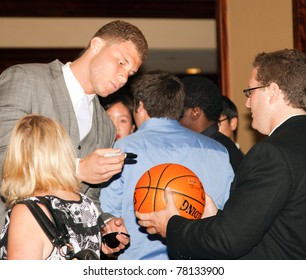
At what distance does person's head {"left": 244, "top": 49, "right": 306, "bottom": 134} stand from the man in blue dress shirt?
85cm

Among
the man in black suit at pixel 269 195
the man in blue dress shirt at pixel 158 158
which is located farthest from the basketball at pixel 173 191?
the man in blue dress shirt at pixel 158 158

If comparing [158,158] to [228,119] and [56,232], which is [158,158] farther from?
[228,119]

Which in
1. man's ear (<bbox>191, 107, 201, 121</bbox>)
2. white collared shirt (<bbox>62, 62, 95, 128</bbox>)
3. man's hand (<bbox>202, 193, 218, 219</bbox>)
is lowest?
man's hand (<bbox>202, 193, 218, 219</bbox>)

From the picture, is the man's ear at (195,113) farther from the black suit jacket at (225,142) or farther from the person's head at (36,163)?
the person's head at (36,163)

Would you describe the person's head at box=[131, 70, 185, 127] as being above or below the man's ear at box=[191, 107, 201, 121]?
above

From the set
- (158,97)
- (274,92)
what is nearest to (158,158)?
(158,97)

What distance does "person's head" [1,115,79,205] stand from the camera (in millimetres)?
2248

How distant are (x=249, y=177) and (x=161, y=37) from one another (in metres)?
7.02

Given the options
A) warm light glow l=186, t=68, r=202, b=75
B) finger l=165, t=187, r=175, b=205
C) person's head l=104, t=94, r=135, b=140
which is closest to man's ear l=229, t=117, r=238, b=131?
person's head l=104, t=94, r=135, b=140

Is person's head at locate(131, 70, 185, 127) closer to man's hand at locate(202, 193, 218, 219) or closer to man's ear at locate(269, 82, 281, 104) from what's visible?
man's hand at locate(202, 193, 218, 219)

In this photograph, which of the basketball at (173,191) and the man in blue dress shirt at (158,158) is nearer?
the basketball at (173,191)

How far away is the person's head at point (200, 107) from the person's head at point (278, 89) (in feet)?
4.99

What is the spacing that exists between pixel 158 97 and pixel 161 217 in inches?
40.8

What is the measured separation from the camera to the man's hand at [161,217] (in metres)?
2.42
